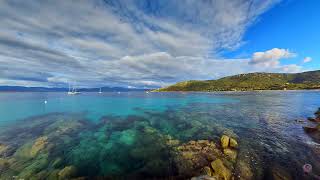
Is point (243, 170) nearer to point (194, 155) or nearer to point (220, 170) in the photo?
point (220, 170)

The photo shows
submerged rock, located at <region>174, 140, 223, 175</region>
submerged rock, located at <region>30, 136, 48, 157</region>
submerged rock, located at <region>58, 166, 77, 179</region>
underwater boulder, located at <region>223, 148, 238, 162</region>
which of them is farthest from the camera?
submerged rock, located at <region>30, 136, 48, 157</region>

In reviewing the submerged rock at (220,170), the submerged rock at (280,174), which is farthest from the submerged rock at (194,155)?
the submerged rock at (280,174)

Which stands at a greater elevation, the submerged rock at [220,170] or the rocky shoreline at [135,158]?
the submerged rock at [220,170]

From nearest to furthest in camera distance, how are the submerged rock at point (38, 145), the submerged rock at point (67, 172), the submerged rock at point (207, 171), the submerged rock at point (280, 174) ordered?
1. the submerged rock at point (280, 174)
2. the submerged rock at point (207, 171)
3. the submerged rock at point (67, 172)
4. the submerged rock at point (38, 145)

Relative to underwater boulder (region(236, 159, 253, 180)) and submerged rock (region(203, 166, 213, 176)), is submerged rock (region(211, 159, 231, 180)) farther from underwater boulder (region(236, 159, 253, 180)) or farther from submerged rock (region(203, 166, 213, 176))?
underwater boulder (region(236, 159, 253, 180))

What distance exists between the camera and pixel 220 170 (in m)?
18.3

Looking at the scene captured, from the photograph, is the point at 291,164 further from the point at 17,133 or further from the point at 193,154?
the point at 17,133

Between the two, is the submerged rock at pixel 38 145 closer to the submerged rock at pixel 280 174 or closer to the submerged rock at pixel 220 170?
the submerged rock at pixel 220 170

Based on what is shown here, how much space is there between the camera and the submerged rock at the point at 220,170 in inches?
688

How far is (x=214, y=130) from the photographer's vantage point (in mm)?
35375

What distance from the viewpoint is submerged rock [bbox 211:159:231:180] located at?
57.3 feet

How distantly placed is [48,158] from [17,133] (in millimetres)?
21801

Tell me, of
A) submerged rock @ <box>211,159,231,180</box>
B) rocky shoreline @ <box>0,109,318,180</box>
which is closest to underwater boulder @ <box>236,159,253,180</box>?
rocky shoreline @ <box>0,109,318,180</box>

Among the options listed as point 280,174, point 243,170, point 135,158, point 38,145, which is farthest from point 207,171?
point 38,145
